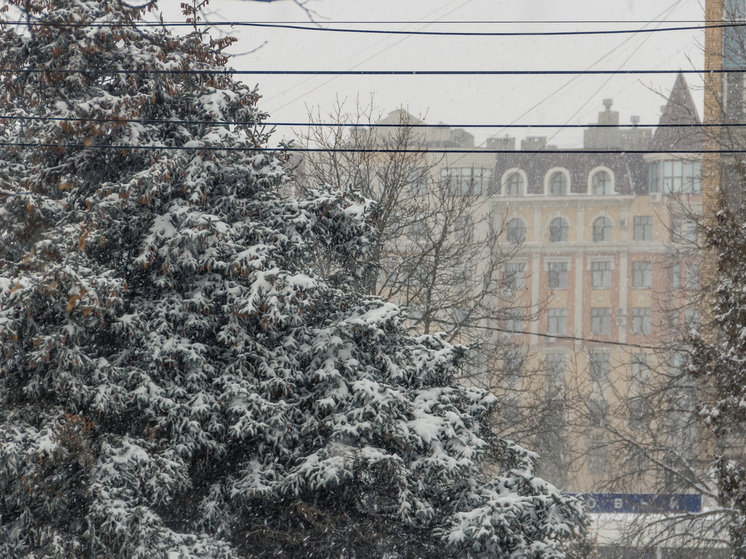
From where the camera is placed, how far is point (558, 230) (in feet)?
166

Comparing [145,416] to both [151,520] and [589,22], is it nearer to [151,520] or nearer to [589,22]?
[151,520]

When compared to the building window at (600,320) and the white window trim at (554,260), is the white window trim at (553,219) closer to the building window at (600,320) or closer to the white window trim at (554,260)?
the white window trim at (554,260)

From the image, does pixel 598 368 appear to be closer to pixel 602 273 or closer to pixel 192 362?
pixel 602 273

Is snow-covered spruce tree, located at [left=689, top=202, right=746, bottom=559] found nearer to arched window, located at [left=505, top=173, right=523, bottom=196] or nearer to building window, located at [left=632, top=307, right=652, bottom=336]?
arched window, located at [left=505, top=173, right=523, bottom=196]

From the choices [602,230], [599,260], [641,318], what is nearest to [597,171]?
[602,230]

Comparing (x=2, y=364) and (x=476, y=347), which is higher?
(x=476, y=347)

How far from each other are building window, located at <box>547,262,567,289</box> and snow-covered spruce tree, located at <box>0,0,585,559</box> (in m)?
41.6

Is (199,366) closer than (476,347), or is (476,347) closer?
(199,366)

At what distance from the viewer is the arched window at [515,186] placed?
5103 centimetres

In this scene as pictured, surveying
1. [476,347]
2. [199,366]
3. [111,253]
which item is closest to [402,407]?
[476,347]

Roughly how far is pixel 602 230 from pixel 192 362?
44866 mm

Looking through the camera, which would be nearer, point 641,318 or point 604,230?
point 641,318

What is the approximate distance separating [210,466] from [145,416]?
1.10 m

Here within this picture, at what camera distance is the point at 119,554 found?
814 cm
